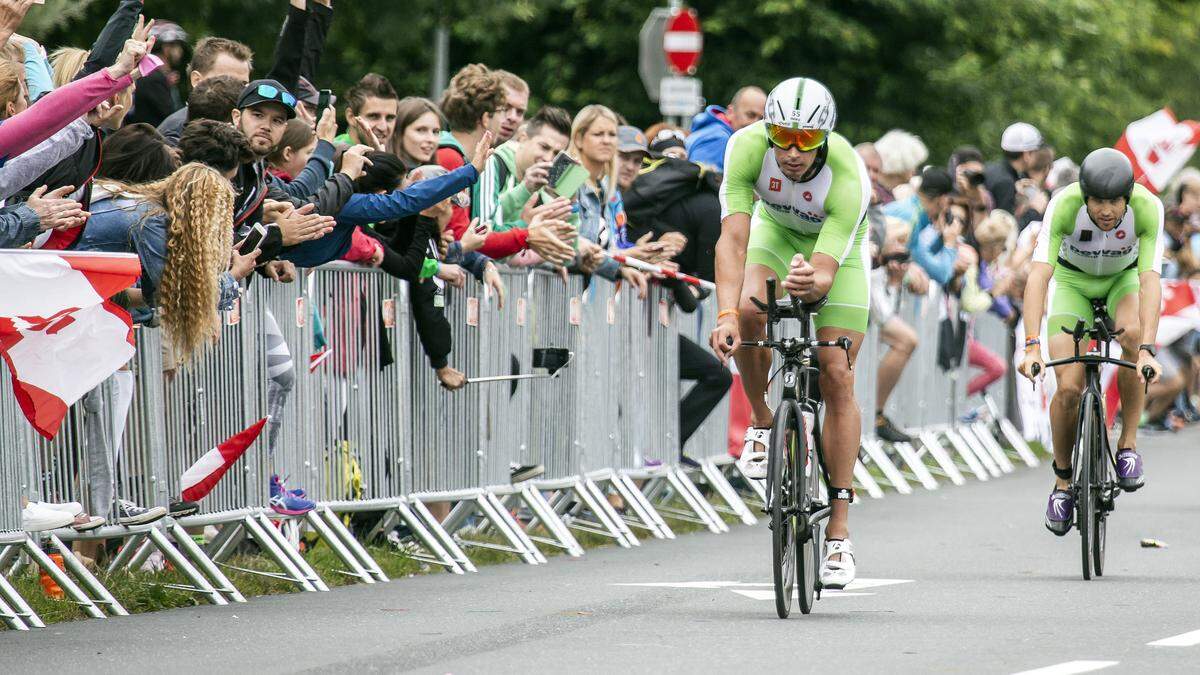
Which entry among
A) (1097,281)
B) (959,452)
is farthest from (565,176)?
(959,452)

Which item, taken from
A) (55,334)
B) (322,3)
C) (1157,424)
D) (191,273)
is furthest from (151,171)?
(1157,424)

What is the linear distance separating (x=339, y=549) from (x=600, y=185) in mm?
4109

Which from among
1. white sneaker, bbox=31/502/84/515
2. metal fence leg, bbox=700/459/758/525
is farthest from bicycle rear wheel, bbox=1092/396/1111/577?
white sneaker, bbox=31/502/84/515

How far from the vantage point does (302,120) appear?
1177 centimetres

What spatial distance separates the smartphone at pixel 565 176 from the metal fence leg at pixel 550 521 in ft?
5.31

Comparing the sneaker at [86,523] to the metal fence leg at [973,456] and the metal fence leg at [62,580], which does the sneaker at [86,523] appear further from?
the metal fence leg at [973,456]

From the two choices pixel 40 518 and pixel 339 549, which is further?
pixel 339 549

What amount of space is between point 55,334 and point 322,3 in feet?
11.4

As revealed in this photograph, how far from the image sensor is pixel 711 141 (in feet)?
54.3

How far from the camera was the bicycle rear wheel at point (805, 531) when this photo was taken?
9742mm

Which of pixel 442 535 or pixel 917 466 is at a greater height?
pixel 917 466

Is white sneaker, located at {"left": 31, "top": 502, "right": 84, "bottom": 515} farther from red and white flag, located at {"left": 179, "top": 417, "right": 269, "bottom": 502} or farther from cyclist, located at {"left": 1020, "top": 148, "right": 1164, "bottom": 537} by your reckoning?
cyclist, located at {"left": 1020, "top": 148, "right": 1164, "bottom": 537}

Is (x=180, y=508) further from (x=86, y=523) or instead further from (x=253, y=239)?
(x=253, y=239)

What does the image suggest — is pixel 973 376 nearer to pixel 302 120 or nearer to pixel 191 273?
pixel 302 120
